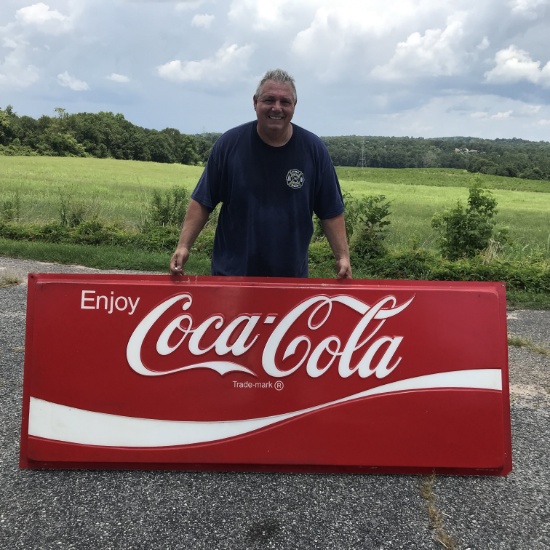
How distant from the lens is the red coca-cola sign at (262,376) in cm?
282

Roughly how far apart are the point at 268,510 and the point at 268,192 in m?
1.61

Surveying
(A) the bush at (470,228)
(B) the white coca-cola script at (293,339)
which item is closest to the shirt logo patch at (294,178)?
(B) the white coca-cola script at (293,339)

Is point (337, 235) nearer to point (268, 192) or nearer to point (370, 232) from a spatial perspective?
point (268, 192)

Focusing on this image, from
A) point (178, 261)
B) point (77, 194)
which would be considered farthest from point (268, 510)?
point (77, 194)

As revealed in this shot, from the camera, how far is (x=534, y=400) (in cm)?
406

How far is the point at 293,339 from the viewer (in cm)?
291

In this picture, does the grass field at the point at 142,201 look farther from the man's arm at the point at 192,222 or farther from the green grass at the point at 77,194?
the man's arm at the point at 192,222

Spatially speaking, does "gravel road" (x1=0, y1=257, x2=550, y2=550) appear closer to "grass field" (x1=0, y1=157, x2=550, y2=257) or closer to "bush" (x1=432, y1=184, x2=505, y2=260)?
"bush" (x1=432, y1=184, x2=505, y2=260)

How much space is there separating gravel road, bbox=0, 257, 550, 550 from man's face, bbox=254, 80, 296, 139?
1814mm

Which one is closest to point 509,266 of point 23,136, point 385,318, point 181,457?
point 385,318

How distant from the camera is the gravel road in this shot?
7.81ft

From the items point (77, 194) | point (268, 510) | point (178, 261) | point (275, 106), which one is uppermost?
point (275, 106)

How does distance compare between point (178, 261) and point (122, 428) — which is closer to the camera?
point (122, 428)

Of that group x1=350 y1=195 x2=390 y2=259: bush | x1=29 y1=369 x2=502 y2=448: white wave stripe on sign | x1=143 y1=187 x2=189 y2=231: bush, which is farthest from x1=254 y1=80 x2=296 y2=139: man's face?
x1=143 y1=187 x2=189 y2=231: bush
